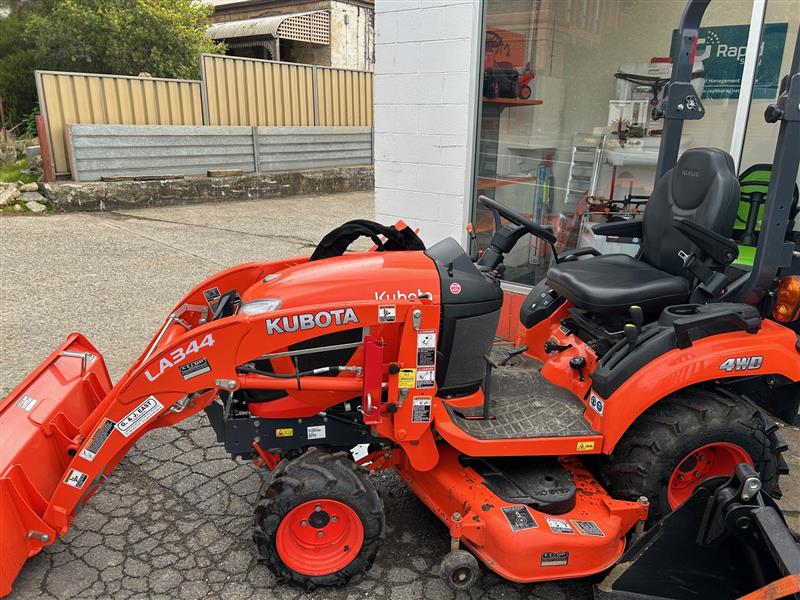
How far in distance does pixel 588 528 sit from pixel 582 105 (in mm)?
4321

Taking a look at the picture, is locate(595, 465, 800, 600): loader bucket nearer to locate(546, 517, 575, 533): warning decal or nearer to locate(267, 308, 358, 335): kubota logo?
locate(546, 517, 575, 533): warning decal

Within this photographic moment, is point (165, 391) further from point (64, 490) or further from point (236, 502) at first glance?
point (236, 502)

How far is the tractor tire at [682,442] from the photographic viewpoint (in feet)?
8.63

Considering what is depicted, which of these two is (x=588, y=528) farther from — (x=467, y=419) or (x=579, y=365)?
(x=579, y=365)

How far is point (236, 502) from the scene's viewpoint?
310 cm

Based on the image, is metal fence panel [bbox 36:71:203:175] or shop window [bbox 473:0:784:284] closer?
shop window [bbox 473:0:784:284]

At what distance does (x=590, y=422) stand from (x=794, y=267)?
4.47 ft

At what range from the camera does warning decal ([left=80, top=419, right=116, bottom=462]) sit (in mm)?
2408

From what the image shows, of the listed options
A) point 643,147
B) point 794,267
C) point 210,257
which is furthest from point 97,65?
point 794,267

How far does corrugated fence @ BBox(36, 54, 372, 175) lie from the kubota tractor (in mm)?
Answer: 7881

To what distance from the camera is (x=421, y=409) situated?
250cm

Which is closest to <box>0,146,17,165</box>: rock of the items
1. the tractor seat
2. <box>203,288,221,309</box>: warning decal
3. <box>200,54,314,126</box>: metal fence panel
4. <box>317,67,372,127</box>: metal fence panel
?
<box>200,54,314,126</box>: metal fence panel

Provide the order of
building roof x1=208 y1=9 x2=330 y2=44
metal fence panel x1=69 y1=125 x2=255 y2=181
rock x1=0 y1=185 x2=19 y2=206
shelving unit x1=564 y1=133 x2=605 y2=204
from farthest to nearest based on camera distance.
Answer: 1. building roof x1=208 y1=9 x2=330 y2=44
2. metal fence panel x1=69 y1=125 x2=255 y2=181
3. rock x1=0 y1=185 x2=19 y2=206
4. shelving unit x1=564 y1=133 x2=605 y2=204

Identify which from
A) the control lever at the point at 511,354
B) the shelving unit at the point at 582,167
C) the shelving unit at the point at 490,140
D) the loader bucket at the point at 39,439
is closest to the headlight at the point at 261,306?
the loader bucket at the point at 39,439
